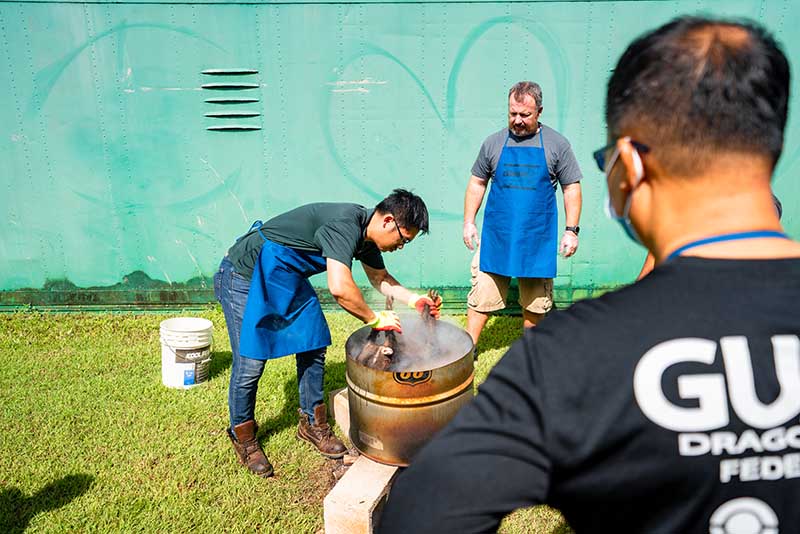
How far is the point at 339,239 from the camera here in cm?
325

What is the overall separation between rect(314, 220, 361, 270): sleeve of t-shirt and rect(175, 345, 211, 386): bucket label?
1.99 metres

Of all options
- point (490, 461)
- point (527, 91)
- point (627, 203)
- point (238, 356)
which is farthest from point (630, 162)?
point (527, 91)

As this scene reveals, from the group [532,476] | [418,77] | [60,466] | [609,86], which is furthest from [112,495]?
[418,77]

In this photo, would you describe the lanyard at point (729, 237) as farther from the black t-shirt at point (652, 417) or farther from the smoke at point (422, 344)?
the smoke at point (422, 344)

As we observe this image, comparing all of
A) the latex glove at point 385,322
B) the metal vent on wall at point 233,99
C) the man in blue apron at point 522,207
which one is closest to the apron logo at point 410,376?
the latex glove at point 385,322

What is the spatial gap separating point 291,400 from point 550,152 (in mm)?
2827

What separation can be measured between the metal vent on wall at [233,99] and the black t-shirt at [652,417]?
5.54m

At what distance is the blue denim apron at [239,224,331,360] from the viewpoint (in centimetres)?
350

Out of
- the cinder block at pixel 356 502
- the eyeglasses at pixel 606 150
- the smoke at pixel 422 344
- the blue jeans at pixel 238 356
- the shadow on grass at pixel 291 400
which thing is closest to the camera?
the eyeglasses at pixel 606 150

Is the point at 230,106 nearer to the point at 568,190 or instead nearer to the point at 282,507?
the point at 568,190

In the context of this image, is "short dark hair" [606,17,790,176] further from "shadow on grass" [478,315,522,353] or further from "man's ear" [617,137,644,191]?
"shadow on grass" [478,315,522,353]

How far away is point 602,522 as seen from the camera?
0.87m

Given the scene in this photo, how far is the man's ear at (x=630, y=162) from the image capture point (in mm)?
943

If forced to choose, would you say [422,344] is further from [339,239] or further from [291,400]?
[291,400]
